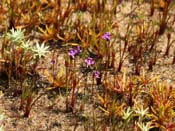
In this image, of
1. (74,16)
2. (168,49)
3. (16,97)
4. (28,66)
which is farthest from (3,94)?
(168,49)

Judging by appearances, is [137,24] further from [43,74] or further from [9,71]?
[9,71]

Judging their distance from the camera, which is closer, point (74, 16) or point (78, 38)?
point (78, 38)

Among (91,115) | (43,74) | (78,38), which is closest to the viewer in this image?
(91,115)

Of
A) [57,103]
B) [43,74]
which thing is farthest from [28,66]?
[57,103]

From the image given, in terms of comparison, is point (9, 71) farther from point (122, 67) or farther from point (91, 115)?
point (122, 67)

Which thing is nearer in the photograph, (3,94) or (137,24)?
(3,94)

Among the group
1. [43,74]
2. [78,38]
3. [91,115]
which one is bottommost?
[91,115]

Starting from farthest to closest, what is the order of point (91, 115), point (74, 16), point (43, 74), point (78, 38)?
1. point (74, 16)
2. point (78, 38)
3. point (43, 74)
4. point (91, 115)

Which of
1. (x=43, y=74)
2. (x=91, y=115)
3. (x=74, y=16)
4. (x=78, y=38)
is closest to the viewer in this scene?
(x=91, y=115)

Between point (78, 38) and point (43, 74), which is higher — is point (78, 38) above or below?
above
